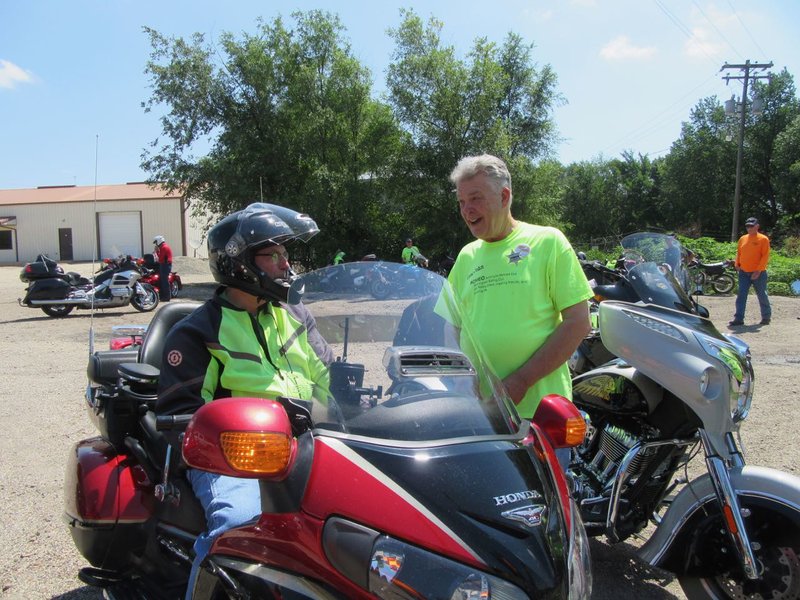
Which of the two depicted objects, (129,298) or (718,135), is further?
(718,135)

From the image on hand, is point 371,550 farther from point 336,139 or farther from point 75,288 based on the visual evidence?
point 336,139

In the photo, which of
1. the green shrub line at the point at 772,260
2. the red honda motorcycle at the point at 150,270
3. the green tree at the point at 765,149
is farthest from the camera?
the green tree at the point at 765,149

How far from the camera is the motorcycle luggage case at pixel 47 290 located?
47.6 feet

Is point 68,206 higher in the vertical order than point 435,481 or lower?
higher

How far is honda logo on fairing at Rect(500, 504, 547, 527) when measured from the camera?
4.83 feet

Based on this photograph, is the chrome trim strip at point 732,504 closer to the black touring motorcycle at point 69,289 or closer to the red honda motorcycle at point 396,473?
the red honda motorcycle at point 396,473

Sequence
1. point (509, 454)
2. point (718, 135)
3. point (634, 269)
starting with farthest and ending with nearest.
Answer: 1. point (718, 135)
2. point (634, 269)
3. point (509, 454)

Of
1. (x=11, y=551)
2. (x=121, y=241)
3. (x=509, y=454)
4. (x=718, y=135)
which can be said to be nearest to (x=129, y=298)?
(x=11, y=551)

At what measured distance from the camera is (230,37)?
88.3ft

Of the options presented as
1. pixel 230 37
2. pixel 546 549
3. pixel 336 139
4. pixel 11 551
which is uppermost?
pixel 230 37

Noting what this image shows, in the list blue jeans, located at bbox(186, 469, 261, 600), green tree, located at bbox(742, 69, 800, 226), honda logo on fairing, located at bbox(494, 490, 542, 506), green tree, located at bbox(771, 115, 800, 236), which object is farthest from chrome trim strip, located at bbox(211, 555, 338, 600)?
green tree, located at bbox(742, 69, 800, 226)

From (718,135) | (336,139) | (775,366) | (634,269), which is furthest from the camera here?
(718,135)

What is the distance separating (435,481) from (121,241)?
2028 inches

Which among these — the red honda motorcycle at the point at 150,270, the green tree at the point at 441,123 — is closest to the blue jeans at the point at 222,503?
the red honda motorcycle at the point at 150,270
